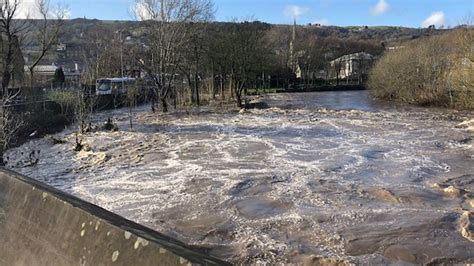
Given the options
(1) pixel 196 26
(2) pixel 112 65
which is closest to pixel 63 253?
(1) pixel 196 26

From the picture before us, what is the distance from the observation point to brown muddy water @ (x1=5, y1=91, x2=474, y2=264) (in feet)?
26.0

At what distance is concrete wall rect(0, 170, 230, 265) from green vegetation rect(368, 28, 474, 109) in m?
29.2

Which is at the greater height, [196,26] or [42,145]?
[196,26]

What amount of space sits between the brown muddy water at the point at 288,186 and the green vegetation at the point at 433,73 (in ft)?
29.6

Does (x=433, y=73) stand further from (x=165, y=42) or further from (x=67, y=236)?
(x=67, y=236)

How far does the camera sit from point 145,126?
25.6 m

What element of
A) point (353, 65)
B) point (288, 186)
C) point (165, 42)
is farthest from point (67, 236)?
point (353, 65)

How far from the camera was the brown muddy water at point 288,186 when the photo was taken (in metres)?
7.93

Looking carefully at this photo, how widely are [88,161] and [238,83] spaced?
2363cm

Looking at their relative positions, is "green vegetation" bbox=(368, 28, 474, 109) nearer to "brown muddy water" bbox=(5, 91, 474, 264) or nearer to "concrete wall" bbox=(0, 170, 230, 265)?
"brown muddy water" bbox=(5, 91, 474, 264)

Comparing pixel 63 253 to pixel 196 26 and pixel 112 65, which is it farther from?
pixel 112 65

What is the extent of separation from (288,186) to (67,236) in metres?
9.00

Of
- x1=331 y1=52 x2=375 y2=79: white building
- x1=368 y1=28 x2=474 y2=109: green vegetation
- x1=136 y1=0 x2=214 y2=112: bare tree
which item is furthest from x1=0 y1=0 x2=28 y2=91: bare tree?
x1=331 y1=52 x2=375 y2=79: white building

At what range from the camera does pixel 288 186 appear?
11680mm
